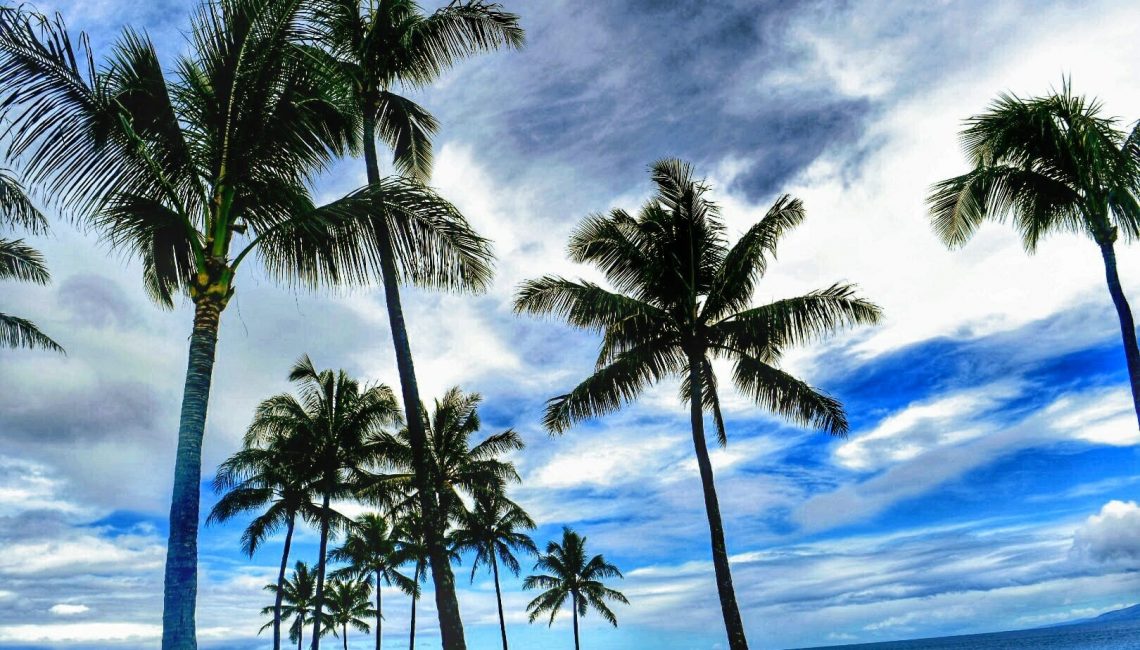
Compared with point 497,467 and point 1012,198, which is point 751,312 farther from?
point 497,467

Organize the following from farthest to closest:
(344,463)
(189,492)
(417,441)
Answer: (344,463)
(417,441)
(189,492)

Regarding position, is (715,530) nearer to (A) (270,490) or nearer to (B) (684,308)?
(B) (684,308)

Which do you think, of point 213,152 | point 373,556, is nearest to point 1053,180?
point 213,152

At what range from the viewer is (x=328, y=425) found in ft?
91.1

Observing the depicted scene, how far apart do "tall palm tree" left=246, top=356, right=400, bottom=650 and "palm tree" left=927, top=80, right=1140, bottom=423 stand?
19638 mm

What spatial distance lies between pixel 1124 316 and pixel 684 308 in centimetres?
788

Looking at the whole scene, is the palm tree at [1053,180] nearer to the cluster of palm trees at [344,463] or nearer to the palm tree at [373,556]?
the cluster of palm trees at [344,463]

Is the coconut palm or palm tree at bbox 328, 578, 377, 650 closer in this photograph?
the coconut palm

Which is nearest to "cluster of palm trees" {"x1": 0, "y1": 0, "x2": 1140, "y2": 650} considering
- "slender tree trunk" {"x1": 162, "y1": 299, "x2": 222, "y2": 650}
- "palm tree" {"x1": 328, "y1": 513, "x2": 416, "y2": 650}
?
"slender tree trunk" {"x1": 162, "y1": 299, "x2": 222, "y2": 650}

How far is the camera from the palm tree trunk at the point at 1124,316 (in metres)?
12.9

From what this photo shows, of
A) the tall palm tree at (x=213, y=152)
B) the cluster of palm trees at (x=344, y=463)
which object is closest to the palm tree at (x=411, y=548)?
the cluster of palm trees at (x=344, y=463)

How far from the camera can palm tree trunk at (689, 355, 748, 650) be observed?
533 inches

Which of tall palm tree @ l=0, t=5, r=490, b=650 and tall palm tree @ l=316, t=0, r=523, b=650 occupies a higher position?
tall palm tree @ l=316, t=0, r=523, b=650

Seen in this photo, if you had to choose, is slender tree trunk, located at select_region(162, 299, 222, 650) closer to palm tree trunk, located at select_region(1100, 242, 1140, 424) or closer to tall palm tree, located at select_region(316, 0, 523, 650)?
tall palm tree, located at select_region(316, 0, 523, 650)
